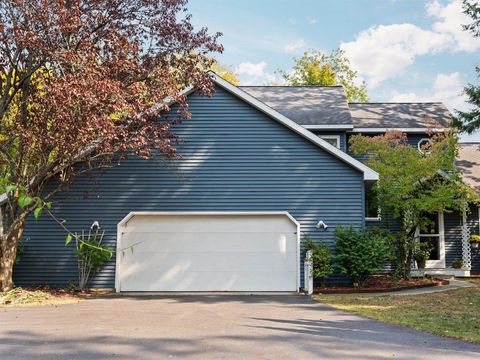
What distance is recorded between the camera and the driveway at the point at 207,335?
598 cm

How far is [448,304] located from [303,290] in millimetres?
4029

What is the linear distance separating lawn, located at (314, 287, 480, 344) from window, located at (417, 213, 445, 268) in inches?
157

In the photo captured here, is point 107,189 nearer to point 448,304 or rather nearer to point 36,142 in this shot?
point 36,142

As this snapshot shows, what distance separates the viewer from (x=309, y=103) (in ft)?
61.6

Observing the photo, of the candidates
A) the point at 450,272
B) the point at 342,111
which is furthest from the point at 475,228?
the point at 342,111

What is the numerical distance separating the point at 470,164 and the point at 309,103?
7.11 m

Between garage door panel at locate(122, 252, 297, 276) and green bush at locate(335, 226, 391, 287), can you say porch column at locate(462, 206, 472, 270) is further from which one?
garage door panel at locate(122, 252, 297, 276)

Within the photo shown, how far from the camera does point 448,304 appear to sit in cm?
1052

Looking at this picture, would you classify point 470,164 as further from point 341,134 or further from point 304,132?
point 304,132

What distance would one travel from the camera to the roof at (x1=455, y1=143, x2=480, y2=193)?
18.0 m

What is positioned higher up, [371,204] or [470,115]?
[470,115]

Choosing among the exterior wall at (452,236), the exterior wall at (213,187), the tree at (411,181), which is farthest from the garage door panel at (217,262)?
the exterior wall at (452,236)

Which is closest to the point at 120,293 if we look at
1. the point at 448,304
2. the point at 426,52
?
the point at 448,304

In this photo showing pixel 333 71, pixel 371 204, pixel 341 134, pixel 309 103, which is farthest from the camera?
pixel 333 71
